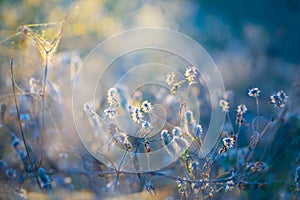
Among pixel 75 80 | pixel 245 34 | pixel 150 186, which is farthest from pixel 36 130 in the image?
pixel 245 34

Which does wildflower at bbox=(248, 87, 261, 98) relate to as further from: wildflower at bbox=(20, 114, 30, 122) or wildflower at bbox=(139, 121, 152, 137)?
wildflower at bbox=(20, 114, 30, 122)

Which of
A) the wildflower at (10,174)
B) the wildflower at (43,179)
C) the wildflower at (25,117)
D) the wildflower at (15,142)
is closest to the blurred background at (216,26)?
the wildflower at (25,117)

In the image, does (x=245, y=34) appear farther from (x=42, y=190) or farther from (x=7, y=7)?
(x=42, y=190)

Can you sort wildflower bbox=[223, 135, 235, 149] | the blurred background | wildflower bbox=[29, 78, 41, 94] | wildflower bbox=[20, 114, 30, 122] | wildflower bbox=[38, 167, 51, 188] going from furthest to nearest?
the blurred background
wildflower bbox=[20, 114, 30, 122]
wildflower bbox=[29, 78, 41, 94]
wildflower bbox=[38, 167, 51, 188]
wildflower bbox=[223, 135, 235, 149]

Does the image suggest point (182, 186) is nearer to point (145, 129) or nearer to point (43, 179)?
point (145, 129)

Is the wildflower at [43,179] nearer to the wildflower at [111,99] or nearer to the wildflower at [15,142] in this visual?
the wildflower at [15,142]

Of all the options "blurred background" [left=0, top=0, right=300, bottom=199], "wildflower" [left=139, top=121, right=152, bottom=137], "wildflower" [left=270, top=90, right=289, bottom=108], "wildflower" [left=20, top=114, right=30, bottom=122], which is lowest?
"wildflower" [left=139, top=121, right=152, bottom=137]

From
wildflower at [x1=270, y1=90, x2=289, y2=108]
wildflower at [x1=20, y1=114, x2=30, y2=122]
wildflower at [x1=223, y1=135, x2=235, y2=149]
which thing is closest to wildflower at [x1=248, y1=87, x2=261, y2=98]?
wildflower at [x1=270, y1=90, x2=289, y2=108]
